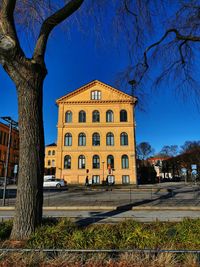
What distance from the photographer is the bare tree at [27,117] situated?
5590 millimetres

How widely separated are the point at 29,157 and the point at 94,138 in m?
42.8

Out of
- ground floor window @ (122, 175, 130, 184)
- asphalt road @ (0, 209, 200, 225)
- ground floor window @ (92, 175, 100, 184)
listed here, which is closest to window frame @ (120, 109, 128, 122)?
ground floor window @ (122, 175, 130, 184)

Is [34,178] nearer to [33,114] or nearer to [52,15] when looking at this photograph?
[33,114]

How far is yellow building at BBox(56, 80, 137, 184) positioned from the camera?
1842 inches

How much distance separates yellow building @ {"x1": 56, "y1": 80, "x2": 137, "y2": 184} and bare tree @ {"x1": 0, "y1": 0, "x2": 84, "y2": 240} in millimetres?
39965

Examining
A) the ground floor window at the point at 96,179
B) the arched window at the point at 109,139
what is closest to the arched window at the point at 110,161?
the arched window at the point at 109,139

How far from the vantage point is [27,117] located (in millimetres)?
Answer: 5965

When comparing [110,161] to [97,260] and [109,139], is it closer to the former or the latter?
[109,139]

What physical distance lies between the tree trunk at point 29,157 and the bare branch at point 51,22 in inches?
29.7

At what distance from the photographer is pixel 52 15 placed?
6426 mm

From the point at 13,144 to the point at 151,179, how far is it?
1592 inches

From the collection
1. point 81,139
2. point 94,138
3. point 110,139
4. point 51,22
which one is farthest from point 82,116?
point 51,22

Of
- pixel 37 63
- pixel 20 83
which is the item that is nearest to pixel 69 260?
pixel 20 83

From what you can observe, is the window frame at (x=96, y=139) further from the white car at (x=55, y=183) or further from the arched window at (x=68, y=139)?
the white car at (x=55, y=183)
